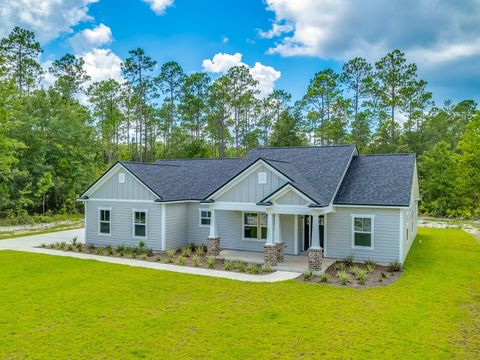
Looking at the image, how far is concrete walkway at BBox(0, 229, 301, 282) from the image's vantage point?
517 inches

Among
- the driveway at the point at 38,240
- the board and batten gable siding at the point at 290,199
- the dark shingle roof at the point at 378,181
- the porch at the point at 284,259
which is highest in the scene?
the dark shingle roof at the point at 378,181

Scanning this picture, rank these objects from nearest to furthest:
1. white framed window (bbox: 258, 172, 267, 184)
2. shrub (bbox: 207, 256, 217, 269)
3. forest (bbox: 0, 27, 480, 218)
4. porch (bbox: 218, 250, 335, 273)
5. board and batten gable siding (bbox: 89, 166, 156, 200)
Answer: porch (bbox: 218, 250, 335, 273) → shrub (bbox: 207, 256, 217, 269) → white framed window (bbox: 258, 172, 267, 184) → board and batten gable siding (bbox: 89, 166, 156, 200) → forest (bbox: 0, 27, 480, 218)

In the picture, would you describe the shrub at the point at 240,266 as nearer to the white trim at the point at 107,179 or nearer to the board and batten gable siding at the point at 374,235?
the board and batten gable siding at the point at 374,235

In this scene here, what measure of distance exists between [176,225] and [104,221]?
13.4 feet

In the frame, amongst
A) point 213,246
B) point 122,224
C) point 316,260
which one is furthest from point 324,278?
point 122,224

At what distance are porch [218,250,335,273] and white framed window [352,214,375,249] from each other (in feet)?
4.45

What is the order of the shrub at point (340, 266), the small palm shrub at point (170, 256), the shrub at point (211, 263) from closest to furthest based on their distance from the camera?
the shrub at point (340, 266) < the shrub at point (211, 263) < the small palm shrub at point (170, 256)

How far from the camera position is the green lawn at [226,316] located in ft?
24.3

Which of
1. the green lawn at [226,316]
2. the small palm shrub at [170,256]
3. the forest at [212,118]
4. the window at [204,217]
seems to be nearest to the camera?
the green lawn at [226,316]

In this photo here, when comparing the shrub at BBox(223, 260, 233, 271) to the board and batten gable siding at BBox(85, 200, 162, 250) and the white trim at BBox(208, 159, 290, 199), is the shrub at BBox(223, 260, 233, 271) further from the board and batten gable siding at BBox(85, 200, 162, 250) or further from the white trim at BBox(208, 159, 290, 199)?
the board and batten gable siding at BBox(85, 200, 162, 250)

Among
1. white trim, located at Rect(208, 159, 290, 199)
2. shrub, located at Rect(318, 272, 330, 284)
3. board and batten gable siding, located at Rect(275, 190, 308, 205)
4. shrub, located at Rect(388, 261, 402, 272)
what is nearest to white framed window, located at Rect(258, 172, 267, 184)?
white trim, located at Rect(208, 159, 290, 199)

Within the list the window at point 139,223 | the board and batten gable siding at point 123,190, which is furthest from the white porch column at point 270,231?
the window at point 139,223

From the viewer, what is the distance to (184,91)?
144ft

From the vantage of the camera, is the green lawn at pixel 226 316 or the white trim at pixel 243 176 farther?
the white trim at pixel 243 176
